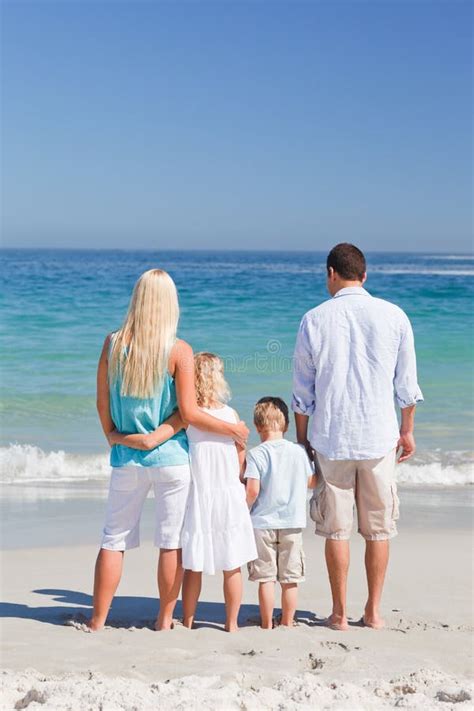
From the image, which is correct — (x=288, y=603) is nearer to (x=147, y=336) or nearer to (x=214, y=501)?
(x=214, y=501)

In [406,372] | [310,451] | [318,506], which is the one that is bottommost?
[318,506]

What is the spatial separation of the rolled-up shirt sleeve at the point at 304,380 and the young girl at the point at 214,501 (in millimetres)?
332

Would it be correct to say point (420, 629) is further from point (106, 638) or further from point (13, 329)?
point (13, 329)

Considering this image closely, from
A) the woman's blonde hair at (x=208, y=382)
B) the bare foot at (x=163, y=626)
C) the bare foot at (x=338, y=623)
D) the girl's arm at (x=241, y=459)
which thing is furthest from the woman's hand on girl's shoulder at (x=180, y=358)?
the bare foot at (x=338, y=623)

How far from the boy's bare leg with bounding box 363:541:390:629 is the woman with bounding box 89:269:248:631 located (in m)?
0.81

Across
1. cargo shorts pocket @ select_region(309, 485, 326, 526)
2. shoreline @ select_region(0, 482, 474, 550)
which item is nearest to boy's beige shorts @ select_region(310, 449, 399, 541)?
cargo shorts pocket @ select_region(309, 485, 326, 526)

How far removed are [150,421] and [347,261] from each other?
116 centimetres

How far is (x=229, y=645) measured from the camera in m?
3.84

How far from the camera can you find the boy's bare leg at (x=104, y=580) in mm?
3986

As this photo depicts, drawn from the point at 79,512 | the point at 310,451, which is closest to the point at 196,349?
the point at 79,512

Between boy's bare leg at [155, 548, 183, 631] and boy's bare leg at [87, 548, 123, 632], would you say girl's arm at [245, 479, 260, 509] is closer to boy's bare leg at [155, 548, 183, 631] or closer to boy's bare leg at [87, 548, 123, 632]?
boy's bare leg at [155, 548, 183, 631]

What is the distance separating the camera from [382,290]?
106ft

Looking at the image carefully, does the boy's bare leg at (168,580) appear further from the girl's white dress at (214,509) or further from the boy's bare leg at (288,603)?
the boy's bare leg at (288,603)

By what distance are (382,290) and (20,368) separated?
20.6 m
